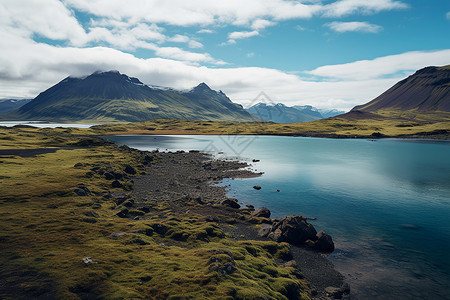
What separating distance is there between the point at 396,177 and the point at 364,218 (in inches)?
1627

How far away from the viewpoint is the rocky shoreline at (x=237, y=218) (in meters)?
24.5

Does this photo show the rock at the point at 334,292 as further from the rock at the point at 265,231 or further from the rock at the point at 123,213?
the rock at the point at 123,213

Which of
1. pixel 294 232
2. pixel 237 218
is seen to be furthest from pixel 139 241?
pixel 294 232

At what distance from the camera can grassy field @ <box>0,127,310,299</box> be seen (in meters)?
16.5

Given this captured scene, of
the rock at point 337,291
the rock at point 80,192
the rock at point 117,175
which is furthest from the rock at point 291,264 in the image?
the rock at point 117,175

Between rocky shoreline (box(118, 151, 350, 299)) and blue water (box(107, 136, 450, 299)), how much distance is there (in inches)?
79.4

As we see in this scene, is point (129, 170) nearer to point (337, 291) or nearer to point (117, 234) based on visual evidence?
point (117, 234)

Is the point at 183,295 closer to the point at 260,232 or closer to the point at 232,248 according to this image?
the point at 232,248

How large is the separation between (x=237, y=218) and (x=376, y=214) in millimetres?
24418

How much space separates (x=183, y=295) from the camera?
16.1 metres

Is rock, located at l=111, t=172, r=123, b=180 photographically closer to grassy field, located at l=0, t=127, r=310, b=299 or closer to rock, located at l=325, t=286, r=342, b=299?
grassy field, located at l=0, t=127, r=310, b=299

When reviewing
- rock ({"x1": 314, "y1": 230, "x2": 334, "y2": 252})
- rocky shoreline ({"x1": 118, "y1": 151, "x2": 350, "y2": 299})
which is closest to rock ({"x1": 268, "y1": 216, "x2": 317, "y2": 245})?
rocky shoreline ({"x1": 118, "y1": 151, "x2": 350, "y2": 299})

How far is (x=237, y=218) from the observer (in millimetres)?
38125

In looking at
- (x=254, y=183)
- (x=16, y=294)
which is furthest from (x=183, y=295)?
(x=254, y=183)
